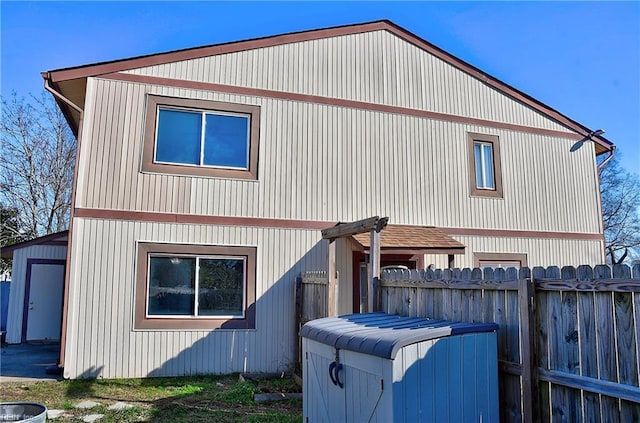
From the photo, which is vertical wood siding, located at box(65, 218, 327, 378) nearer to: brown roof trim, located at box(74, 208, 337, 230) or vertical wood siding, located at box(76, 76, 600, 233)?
brown roof trim, located at box(74, 208, 337, 230)

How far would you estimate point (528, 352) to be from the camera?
11.8 feet

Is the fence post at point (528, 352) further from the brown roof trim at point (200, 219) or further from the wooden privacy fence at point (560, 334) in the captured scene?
the brown roof trim at point (200, 219)

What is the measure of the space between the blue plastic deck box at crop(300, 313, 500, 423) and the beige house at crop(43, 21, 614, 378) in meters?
4.60

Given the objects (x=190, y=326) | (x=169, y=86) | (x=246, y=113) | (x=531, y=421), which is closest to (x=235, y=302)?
(x=190, y=326)

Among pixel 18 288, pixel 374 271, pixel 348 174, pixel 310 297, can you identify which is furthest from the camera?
pixel 18 288

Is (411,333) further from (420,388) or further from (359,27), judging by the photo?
(359,27)

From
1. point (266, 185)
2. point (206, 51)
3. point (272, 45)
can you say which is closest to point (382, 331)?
point (266, 185)

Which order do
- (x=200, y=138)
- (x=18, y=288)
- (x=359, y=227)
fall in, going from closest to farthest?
(x=359, y=227)
(x=200, y=138)
(x=18, y=288)

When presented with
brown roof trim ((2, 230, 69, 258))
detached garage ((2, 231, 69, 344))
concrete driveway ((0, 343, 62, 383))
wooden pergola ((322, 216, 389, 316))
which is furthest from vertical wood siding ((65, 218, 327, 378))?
detached garage ((2, 231, 69, 344))

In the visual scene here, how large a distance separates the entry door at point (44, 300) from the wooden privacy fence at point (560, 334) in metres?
11.7

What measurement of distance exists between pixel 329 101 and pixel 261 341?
5098 millimetres

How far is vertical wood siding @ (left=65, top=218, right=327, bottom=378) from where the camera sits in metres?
7.95

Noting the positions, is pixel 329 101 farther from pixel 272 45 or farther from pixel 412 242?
pixel 412 242

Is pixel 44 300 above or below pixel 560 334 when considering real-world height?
below
